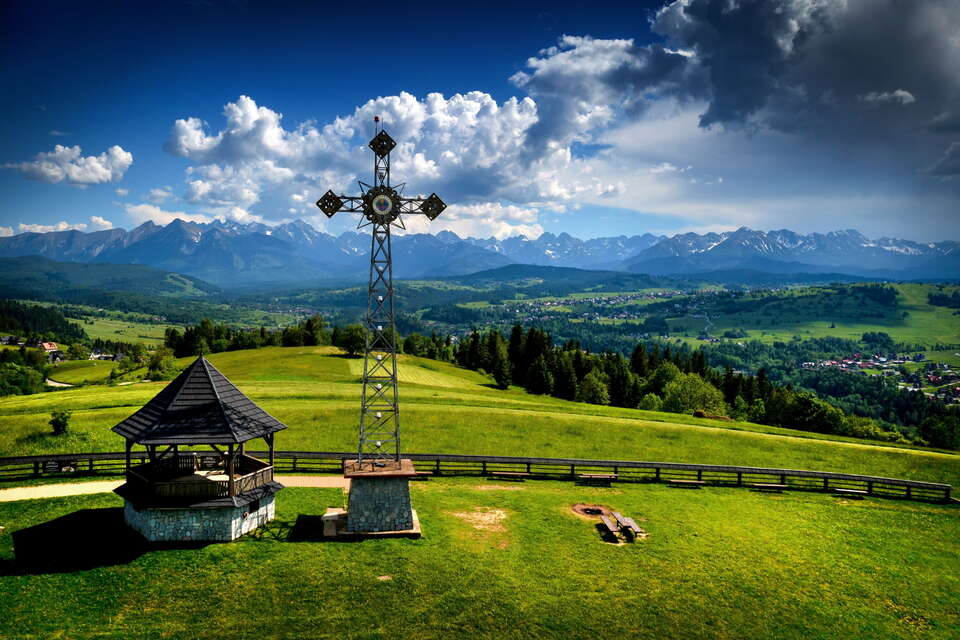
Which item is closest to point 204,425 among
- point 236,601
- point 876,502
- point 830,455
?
point 236,601

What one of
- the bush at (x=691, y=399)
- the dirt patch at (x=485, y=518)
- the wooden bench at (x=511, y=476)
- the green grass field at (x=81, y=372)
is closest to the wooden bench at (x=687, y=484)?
the wooden bench at (x=511, y=476)

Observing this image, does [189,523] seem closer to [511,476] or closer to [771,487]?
[511,476]

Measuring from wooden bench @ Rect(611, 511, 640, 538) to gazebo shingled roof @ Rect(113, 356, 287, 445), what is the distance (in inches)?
716

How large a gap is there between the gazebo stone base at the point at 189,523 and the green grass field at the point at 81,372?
108 meters

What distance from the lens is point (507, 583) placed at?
19422 mm

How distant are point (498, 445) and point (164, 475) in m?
24.2

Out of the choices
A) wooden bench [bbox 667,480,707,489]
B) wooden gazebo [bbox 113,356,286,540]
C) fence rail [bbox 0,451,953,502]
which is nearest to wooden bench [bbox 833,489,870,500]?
fence rail [bbox 0,451,953,502]

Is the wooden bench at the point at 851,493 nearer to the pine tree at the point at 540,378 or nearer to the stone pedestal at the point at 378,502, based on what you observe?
the stone pedestal at the point at 378,502

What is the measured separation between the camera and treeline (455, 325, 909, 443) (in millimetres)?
75688

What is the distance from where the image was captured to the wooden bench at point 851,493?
34.0 m

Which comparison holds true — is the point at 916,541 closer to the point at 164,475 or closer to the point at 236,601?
the point at 236,601

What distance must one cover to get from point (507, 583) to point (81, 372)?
149227mm

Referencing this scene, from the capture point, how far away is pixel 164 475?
24750 mm

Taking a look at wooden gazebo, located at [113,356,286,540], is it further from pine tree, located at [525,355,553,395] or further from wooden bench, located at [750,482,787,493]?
pine tree, located at [525,355,553,395]
